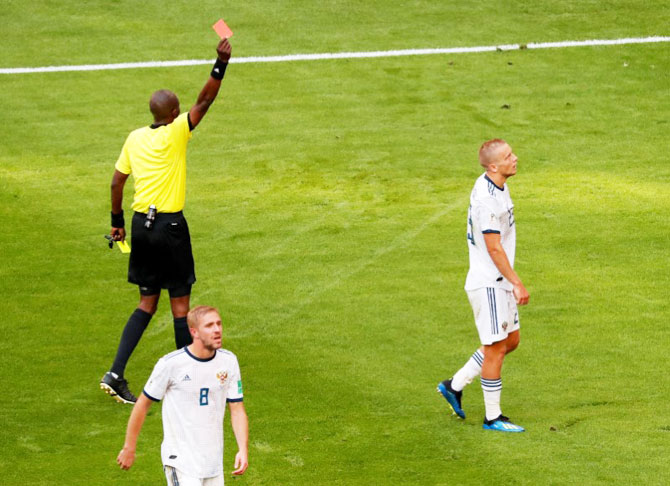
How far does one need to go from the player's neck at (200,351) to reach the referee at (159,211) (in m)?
3.08

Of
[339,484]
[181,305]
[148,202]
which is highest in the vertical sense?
[148,202]

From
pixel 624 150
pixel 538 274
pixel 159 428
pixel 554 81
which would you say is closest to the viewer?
pixel 159 428

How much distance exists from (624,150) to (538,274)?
4.83 metres

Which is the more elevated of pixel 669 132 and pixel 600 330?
pixel 669 132

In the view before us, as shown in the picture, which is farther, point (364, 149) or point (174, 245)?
point (364, 149)

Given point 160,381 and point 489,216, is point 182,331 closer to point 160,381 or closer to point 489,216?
point 489,216

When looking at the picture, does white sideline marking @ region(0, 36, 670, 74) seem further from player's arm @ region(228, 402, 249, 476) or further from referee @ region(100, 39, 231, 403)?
player's arm @ region(228, 402, 249, 476)

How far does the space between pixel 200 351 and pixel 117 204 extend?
11.9ft

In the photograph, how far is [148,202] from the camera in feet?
35.7

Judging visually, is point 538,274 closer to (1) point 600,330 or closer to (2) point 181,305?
(1) point 600,330

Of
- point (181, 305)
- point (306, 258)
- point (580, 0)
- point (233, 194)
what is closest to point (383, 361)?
point (181, 305)

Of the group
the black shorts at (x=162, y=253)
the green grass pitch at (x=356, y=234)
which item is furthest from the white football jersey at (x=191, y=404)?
the black shorts at (x=162, y=253)

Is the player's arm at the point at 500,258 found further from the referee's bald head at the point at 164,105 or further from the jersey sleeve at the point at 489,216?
the referee's bald head at the point at 164,105

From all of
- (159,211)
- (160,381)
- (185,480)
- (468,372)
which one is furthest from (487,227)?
Answer: (185,480)
